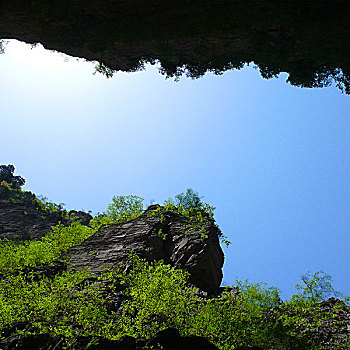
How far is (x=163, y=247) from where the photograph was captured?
19.0 metres

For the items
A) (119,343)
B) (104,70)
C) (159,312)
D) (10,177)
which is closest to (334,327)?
(159,312)

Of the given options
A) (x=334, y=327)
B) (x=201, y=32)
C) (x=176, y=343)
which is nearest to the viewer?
(x=176, y=343)

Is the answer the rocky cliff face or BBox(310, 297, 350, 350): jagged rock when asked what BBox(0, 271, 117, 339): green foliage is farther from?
BBox(310, 297, 350, 350): jagged rock

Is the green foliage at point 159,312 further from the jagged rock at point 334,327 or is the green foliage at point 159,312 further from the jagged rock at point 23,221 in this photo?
the jagged rock at point 23,221

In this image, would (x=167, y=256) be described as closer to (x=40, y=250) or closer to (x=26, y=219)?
(x=40, y=250)

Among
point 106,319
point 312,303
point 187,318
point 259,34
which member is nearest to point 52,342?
point 106,319

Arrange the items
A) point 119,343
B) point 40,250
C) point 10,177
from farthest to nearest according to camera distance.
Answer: point 10,177
point 40,250
point 119,343

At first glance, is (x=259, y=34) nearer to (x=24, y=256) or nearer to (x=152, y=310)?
(x=152, y=310)

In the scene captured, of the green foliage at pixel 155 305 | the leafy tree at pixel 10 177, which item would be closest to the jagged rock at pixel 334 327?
the green foliage at pixel 155 305

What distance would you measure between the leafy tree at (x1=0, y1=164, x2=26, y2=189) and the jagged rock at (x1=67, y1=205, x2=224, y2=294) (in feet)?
75.7

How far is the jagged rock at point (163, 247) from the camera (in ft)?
56.9

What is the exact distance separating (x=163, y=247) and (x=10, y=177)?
29282 mm

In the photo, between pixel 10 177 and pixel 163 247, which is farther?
pixel 10 177

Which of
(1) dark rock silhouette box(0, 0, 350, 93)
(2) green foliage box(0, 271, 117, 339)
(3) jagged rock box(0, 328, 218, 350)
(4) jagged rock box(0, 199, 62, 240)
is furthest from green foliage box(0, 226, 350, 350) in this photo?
(4) jagged rock box(0, 199, 62, 240)
